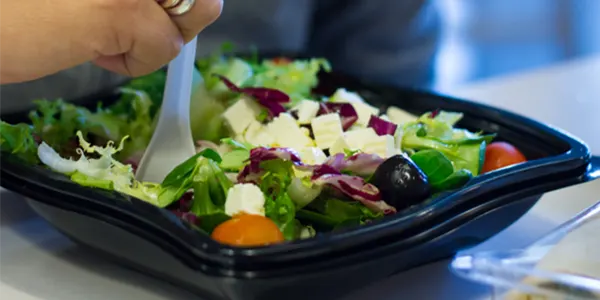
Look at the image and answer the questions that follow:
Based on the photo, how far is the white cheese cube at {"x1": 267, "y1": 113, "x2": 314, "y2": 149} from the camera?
2.82 feet

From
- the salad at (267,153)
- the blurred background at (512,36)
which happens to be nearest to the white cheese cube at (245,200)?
the salad at (267,153)

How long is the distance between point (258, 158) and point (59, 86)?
0.61m

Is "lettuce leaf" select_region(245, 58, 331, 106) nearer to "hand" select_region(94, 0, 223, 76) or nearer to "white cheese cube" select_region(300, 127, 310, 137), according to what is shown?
"white cheese cube" select_region(300, 127, 310, 137)

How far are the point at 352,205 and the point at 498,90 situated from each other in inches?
31.7

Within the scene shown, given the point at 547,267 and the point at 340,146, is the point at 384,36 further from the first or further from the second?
the point at 547,267

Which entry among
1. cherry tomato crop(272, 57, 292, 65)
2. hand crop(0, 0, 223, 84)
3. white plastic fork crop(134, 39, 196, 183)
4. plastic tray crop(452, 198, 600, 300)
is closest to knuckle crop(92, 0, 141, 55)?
hand crop(0, 0, 223, 84)

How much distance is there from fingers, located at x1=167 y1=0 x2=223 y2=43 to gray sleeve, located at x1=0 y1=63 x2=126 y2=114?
43 centimetres

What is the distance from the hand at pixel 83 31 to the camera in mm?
719

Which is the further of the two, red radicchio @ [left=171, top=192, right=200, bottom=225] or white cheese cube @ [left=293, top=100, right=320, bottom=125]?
white cheese cube @ [left=293, top=100, right=320, bottom=125]

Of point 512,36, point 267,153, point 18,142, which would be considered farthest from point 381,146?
point 512,36

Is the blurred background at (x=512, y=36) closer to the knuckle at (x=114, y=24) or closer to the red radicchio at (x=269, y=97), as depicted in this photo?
the red radicchio at (x=269, y=97)

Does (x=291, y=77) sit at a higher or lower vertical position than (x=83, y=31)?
lower

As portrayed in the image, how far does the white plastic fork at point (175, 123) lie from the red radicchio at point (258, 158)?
0.12 m

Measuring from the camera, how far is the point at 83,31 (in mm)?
725
